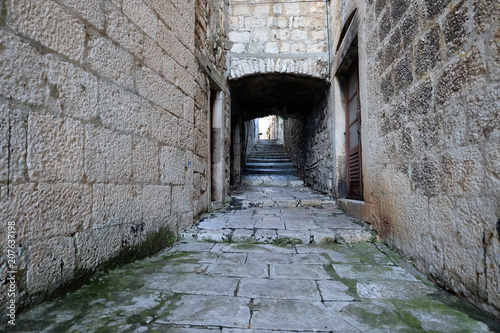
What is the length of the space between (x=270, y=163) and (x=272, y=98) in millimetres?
4132

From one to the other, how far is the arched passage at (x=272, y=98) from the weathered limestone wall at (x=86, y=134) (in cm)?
264

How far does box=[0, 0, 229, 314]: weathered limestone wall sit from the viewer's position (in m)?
1.25

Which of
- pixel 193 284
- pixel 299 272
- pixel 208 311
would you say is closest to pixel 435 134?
pixel 299 272

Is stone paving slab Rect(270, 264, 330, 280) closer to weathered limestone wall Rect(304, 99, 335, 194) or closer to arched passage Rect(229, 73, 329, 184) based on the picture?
weathered limestone wall Rect(304, 99, 335, 194)

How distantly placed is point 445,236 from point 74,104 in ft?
7.33

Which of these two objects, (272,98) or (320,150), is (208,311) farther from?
(272,98)

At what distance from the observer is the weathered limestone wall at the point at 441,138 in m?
1.24

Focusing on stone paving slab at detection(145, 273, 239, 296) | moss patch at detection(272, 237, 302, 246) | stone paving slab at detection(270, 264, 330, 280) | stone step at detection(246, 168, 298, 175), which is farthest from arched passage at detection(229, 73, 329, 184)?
stone paving slab at detection(145, 273, 239, 296)

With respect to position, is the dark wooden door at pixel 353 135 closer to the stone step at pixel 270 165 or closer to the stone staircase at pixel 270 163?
the stone staircase at pixel 270 163

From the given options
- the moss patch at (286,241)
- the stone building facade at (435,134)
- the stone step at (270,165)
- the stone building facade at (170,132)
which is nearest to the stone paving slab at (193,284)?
the stone building facade at (170,132)

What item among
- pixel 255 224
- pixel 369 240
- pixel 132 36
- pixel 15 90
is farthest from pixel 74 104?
pixel 369 240

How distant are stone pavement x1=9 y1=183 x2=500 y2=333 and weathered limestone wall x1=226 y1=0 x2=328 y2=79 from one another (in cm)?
317

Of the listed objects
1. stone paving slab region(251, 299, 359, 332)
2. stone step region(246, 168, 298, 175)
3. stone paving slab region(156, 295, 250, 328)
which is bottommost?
stone paving slab region(251, 299, 359, 332)

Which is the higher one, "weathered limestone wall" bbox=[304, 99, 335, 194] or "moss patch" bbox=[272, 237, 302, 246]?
"weathered limestone wall" bbox=[304, 99, 335, 194]
